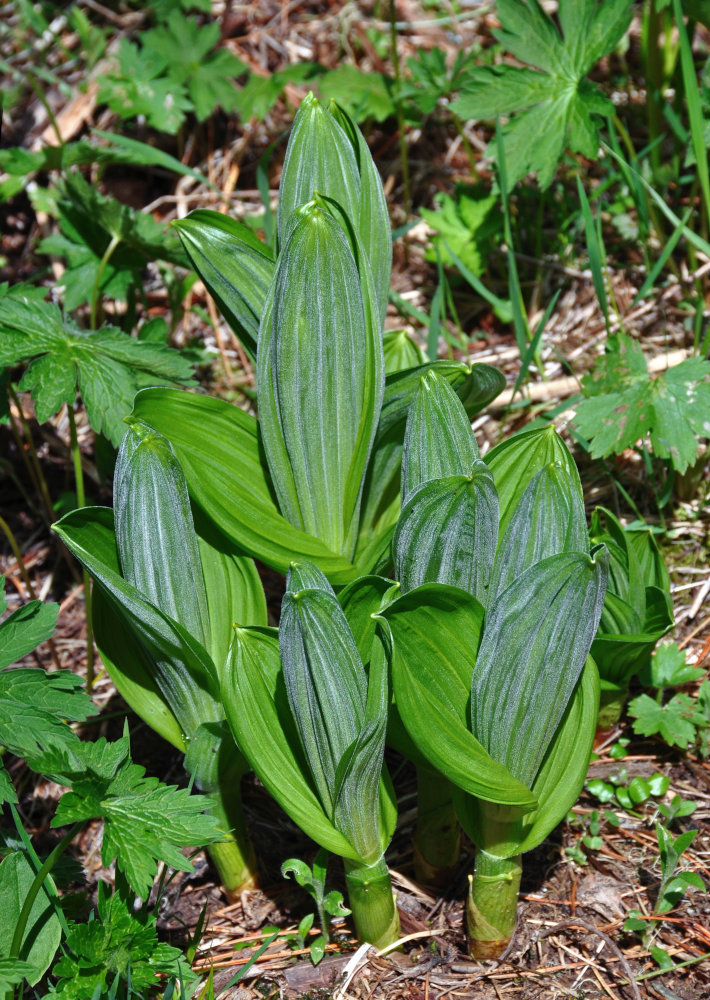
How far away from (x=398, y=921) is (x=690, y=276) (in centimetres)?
173

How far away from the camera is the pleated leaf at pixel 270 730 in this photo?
→ 1306 mm

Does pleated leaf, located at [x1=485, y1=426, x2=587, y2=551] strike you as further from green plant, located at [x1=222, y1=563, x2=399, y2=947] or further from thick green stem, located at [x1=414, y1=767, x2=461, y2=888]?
thick green stem, located at [x1=414, y1=767, x2=461, y2=888]

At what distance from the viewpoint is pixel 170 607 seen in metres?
1.40

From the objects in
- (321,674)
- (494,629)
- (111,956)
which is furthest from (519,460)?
(111,956)

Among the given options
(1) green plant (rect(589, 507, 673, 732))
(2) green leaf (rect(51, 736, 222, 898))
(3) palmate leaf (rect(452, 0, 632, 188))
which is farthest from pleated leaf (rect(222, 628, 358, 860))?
(3) palmate leaf (rect(452, 0, 632, 188))

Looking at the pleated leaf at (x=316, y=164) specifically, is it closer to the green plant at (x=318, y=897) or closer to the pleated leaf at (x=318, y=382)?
the pleated leaf at (x=318, y=382)

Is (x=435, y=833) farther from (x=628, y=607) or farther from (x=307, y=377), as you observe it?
(x=307, y=377)

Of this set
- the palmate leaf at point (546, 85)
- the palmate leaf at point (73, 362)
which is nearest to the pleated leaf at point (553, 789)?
the palmate leaf at point (73, 362)

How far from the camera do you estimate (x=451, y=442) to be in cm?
132

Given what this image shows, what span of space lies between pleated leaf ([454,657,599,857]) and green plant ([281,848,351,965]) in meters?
0.24

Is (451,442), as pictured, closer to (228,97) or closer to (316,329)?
(316,329)

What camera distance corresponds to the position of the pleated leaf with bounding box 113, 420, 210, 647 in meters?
1.31

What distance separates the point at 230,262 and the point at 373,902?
1.01m

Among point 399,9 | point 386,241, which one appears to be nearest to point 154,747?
point 386,241
